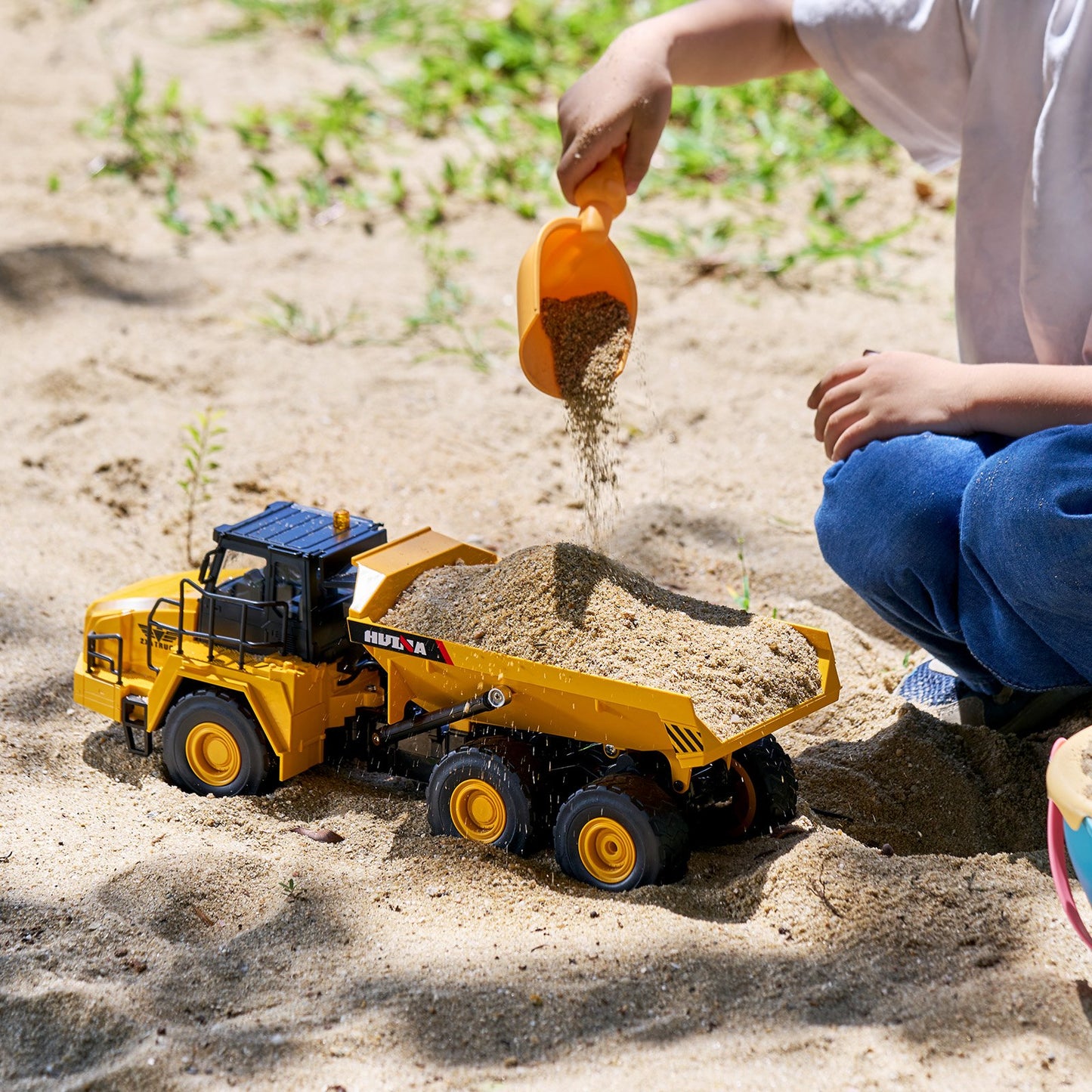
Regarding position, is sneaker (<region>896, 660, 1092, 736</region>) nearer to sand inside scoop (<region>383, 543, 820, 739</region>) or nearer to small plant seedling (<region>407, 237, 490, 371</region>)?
sand inside scoop (<region>383, 543, 820, 739</region>)

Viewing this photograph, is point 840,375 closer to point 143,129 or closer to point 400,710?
point 400,710

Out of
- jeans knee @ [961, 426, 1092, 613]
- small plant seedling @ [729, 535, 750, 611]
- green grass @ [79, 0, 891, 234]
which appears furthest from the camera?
green grass @ [79, 0, 891, 234]

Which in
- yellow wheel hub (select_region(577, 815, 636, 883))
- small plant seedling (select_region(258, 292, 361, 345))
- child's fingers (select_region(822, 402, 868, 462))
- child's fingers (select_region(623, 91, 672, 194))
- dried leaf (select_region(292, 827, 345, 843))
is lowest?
dried leaf (select_region(292, 827, 345, 843))

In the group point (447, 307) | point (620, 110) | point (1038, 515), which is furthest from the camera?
point (447, 307)

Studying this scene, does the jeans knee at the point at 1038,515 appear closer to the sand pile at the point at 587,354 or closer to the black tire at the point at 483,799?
the sand pile at the point at 587,354

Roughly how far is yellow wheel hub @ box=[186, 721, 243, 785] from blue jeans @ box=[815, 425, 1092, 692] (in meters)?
1.26

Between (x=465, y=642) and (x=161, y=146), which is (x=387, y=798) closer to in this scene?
(x=465, y=642)

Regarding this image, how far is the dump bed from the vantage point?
2.24 metres

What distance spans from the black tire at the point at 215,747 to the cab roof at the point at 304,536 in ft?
1.05

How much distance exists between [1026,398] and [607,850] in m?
1.05

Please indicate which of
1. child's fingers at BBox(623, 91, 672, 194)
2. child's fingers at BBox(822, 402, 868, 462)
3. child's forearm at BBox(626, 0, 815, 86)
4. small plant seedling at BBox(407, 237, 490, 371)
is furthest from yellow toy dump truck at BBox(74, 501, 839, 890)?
small plant seedling at BBox(407, 237, 490, 371)

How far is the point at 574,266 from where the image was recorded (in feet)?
9.15

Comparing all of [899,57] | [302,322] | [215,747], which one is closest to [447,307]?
[302,322]

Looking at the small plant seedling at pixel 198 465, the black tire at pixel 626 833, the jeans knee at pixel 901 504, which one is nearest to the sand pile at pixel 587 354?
the jeans knee at pixel 901 504
